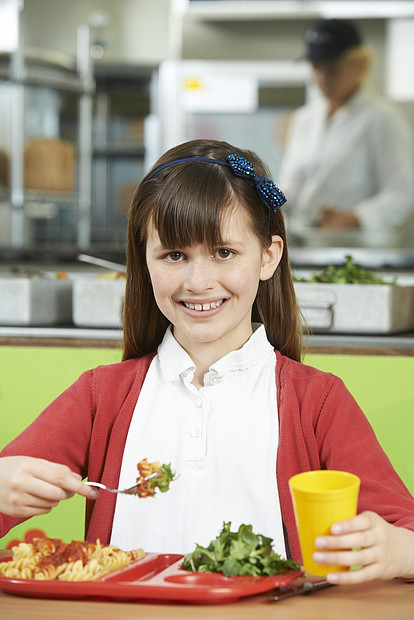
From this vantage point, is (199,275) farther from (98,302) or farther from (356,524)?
(98,302)

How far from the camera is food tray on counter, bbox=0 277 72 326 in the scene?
1998mm

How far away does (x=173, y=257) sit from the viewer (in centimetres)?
117

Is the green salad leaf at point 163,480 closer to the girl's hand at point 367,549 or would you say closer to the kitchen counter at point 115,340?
the girl's hand at point 367,549

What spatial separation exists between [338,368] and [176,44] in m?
3.75

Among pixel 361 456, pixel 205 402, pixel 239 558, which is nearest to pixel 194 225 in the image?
pixel 205 402

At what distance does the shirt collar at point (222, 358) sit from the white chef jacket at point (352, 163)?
3.41 m

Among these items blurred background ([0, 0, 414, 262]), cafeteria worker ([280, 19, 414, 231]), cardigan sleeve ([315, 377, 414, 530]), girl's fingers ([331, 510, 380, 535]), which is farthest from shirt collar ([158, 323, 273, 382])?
Result: cafeteria worker ([280, 19, 414, 231])

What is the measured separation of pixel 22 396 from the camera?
6.05 ft

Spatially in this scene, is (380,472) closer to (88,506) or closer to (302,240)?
(88,506)

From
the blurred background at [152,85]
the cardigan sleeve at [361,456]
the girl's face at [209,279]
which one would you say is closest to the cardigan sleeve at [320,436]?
the cardigan sleeve at [361,456]

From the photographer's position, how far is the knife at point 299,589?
802mm

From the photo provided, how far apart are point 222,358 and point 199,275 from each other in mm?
164

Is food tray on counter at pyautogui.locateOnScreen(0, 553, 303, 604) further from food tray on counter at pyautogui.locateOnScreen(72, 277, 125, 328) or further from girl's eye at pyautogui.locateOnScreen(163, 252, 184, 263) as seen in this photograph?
food tray on counter at pyautogui.locateOnScreen(72, 277, 125, 328)

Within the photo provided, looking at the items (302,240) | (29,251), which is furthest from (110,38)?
(29,251)
